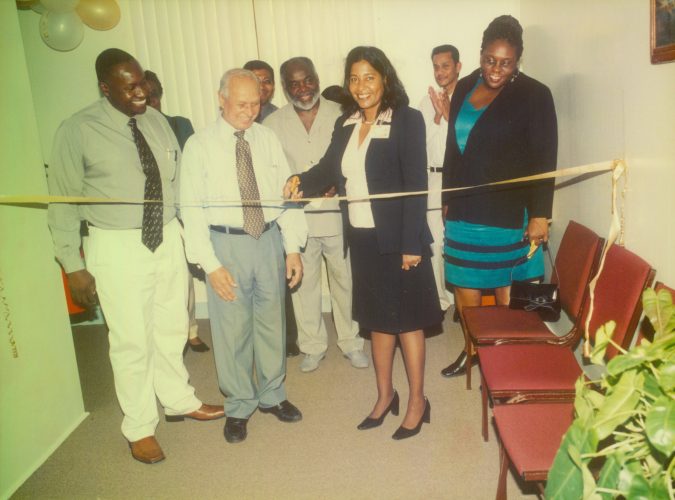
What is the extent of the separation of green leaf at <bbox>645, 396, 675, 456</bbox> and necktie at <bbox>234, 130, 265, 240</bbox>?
6.32 ft

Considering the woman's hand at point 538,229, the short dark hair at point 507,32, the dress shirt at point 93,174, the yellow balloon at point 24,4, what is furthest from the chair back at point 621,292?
the yellow balloon at point 24,4

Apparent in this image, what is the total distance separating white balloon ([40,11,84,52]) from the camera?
430 cm

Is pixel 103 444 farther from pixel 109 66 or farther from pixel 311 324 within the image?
pixel 109 66

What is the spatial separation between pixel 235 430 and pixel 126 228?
3.99ft

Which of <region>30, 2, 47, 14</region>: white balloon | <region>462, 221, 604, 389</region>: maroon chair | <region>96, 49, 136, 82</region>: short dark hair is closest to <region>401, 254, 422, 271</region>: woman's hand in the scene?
<region>462, 221, 604, 389</region>: maroon chair

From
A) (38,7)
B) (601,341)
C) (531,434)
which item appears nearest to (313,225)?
(531,434)

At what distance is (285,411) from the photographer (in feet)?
9.96

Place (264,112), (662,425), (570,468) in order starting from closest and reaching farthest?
(662,425), (570,468), (264,112)

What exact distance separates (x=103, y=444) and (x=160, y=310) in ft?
2.76

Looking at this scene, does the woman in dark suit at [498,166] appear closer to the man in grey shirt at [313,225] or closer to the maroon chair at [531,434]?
the man in grey shirt at [313,225]

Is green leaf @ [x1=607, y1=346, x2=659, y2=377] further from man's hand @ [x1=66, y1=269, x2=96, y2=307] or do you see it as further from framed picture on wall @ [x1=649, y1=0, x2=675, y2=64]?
man's hand @ [x1=66, y1=269, x2=96, y2=307]

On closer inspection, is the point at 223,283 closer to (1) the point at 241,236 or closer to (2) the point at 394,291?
(1) the point at 241,236

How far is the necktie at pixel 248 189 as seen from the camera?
267 centimetres

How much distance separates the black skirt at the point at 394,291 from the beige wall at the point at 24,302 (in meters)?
1.67
